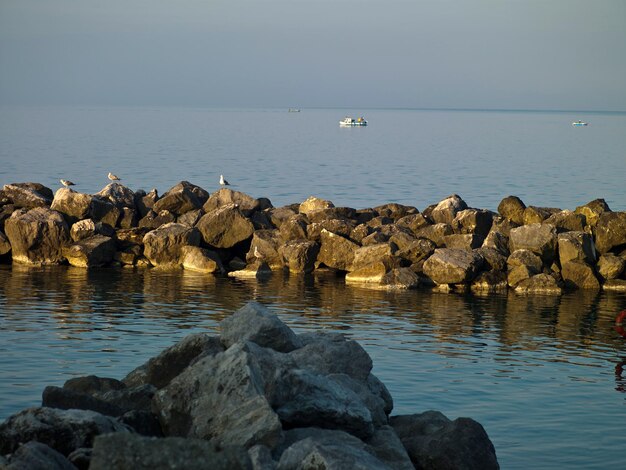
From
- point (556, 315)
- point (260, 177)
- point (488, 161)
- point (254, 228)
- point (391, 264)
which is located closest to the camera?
point (556, 315)

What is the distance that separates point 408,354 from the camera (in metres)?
27.1

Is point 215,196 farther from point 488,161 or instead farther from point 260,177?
point 488,161

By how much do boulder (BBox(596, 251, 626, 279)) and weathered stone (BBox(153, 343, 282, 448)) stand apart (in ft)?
88.4

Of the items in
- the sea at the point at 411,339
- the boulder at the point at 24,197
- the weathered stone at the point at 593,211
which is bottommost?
the sea at the point at 411,339

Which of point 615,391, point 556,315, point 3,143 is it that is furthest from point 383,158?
point 615,391

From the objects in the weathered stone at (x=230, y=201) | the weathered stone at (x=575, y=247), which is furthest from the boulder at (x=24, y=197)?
the weathered stone at (x=575, y=247)

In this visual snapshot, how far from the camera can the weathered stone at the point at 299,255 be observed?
41.3m

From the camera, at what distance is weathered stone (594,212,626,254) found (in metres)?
40.7

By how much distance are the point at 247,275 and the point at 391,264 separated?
5.85 meters

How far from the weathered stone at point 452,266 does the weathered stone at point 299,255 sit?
215 inches

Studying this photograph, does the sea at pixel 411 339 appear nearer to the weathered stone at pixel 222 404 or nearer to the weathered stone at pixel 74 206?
the weathered stone at pixel 74 206

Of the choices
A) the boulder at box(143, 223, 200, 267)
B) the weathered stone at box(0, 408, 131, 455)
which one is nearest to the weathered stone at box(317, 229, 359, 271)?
the boulder at box(143, 223, 200, 267)

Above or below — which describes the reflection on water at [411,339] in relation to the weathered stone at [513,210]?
below

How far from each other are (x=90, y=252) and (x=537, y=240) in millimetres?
18152
